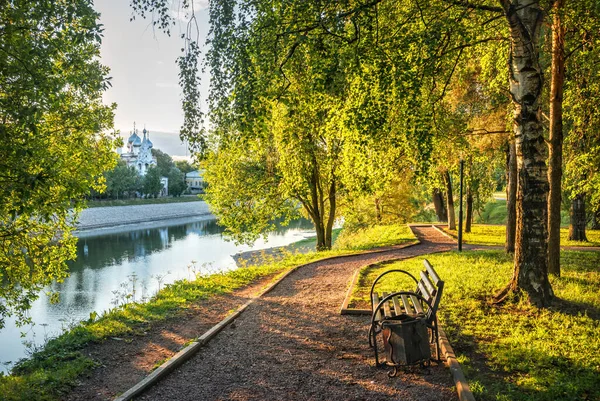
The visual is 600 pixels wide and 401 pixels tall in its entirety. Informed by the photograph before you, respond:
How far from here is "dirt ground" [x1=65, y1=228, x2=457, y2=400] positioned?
15.8 ft

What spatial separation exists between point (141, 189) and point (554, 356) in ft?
277

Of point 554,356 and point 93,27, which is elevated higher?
point 93,27

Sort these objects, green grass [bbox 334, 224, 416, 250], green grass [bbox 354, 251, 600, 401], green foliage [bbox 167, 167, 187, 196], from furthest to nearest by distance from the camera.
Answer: green foliage [bbox 167, 167, 187, 196] < green grass [bbox 334, 224, 416, 250] < green grass [bbox 354, 251, 600, 401]

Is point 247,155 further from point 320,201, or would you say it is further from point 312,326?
point 312,326

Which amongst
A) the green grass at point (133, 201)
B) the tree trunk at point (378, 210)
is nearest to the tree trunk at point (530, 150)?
the tree trunk at point (378, 210)

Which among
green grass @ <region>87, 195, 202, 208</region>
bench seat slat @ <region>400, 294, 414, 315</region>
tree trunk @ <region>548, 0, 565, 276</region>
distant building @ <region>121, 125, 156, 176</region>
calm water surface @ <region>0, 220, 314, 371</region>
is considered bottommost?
calm water surface @ <region>0, 220, 314, 371</region>

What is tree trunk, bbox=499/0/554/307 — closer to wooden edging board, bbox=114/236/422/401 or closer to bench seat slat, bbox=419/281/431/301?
bench seat slat, bbox=419/281/431/301

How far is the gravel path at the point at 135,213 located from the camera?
5078cm

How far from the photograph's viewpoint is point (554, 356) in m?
5.13

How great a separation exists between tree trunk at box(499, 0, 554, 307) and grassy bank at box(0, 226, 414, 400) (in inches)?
237

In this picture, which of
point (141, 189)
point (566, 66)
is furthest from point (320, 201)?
point (141, 189)

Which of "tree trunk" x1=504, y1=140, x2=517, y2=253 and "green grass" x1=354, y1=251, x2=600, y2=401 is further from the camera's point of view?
"tree trunk" x1=504, y1=140, x2=517, y2=253

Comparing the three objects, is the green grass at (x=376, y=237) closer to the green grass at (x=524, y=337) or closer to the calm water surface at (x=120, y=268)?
the calm water surface at (x=120, y=268)

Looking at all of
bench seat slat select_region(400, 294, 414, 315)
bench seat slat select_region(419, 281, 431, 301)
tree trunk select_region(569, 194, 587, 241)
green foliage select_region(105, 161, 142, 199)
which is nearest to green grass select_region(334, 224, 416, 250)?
tree trunk select_region(569, 194, 587, 241)
